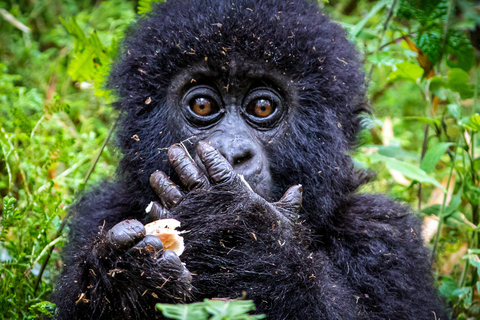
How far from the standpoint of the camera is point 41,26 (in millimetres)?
6949

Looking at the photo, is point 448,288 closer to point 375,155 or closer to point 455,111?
point 375,155

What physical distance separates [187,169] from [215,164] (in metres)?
0.19

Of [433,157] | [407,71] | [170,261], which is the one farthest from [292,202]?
[407,71]

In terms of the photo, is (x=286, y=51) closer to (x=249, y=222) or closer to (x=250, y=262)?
(x=249, y=222)

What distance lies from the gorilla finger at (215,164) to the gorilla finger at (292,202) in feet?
1.16

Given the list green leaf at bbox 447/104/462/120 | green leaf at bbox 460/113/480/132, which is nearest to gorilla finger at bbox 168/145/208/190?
green leaf at bbox 460/113/480/132

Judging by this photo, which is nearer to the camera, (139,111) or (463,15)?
(139,111)

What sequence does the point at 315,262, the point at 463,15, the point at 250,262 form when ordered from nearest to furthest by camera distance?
1. the point at 250,262
2. the point at 315,262
3. the point at 463,15

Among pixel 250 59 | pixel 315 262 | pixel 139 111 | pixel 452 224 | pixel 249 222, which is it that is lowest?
pixel 452 224

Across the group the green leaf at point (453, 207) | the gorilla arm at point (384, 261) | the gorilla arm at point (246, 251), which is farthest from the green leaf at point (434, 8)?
the gorilla arm at point (246, 251)

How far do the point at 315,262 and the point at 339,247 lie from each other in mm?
488

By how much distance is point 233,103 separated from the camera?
296 cm

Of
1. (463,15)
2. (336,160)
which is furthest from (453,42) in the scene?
(336,160)

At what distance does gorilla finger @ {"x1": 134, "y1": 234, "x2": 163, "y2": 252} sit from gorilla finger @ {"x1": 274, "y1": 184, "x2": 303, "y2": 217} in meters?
0.76
